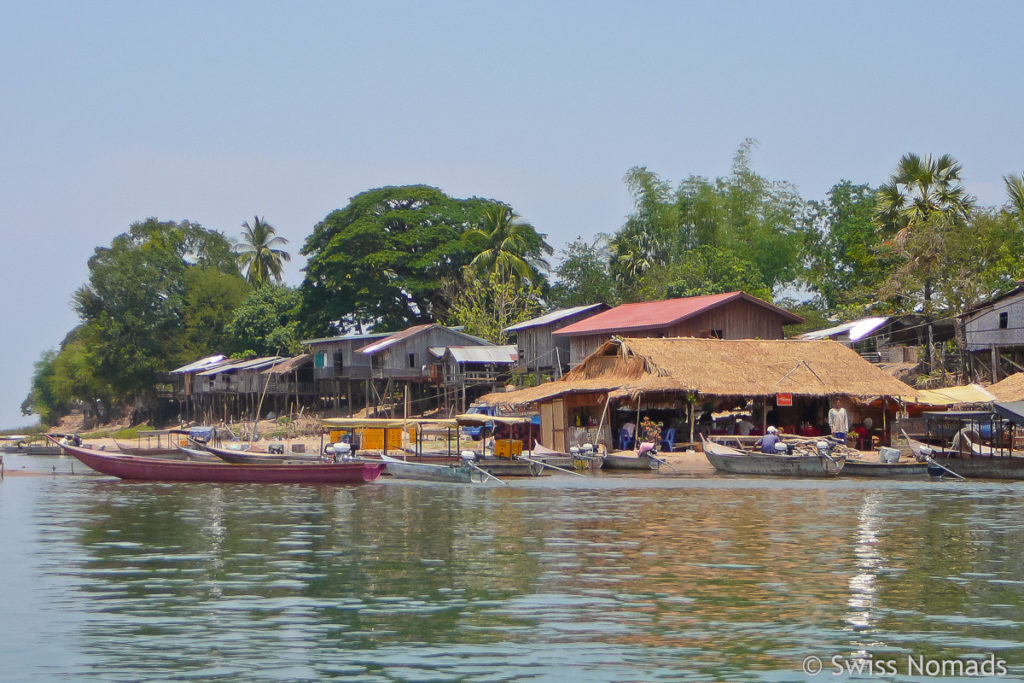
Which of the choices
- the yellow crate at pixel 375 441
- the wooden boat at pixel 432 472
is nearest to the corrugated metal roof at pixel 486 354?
the yellow crate at pixel 375 441

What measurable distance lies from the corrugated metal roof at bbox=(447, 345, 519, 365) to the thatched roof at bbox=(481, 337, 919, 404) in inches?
562

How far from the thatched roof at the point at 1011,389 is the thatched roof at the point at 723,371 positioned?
2922 mm

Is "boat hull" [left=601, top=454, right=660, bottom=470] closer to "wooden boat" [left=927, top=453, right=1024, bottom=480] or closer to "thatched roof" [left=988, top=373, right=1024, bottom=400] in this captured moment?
"wooden boat" [left=927, top=453, right=1024, bottom=480]

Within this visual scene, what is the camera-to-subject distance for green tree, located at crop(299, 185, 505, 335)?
69375mm

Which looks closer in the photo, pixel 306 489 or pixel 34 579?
pixel 34 579

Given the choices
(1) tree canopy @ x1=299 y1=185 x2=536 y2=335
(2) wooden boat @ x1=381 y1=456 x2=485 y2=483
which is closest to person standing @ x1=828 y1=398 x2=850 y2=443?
(2) wooden boat @ x1=381 y1=456 x2=485 y2=483

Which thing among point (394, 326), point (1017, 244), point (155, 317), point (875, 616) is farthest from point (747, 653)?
point (155, 317)

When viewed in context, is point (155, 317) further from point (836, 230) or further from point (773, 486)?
point (773, 486)

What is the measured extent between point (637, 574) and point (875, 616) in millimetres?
3919

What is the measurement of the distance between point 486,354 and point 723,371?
67.8 ft

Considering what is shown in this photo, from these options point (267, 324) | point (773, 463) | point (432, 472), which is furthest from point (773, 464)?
point (267, 324)

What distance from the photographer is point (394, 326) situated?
238 feet

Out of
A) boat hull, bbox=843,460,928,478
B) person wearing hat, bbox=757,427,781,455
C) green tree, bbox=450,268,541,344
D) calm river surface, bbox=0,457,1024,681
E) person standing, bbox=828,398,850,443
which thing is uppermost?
green tree, bbox=450,268,541,344

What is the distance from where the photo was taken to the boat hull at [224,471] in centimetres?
3341
